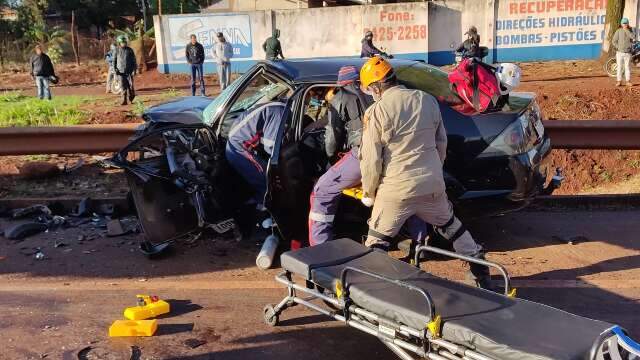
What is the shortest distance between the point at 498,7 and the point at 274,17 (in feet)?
27.3

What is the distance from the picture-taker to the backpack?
496 centimetres

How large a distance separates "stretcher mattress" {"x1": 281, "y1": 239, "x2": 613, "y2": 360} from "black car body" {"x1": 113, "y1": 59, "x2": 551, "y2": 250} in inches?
46.7

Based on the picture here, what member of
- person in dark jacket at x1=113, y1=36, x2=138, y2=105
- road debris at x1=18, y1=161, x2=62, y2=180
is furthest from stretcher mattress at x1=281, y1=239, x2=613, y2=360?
person in dark jacket at x1=113, y1=36, x2=138, y2=105

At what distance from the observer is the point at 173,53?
23.9 m

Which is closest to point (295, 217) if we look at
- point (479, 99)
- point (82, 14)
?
point (479, 99)

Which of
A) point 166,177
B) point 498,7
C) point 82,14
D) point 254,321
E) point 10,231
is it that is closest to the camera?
point 254,321

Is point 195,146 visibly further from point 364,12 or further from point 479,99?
point 364,12

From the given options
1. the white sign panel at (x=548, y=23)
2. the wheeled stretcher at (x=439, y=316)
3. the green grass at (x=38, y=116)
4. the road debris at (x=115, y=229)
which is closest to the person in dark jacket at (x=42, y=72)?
the green grass at (x=38, y=116)

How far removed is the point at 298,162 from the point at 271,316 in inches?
53.8

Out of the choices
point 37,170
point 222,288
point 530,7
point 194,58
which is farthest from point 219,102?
point 530,7

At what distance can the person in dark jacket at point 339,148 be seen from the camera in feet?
15.7

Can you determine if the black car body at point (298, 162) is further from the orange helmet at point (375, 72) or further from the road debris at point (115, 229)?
the orange helmet at point (375, 72)

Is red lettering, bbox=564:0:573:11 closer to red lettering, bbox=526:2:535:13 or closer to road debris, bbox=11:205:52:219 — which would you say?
red lettering, bbox=526:2:535:13

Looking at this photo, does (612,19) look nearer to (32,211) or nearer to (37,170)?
(37,170)
